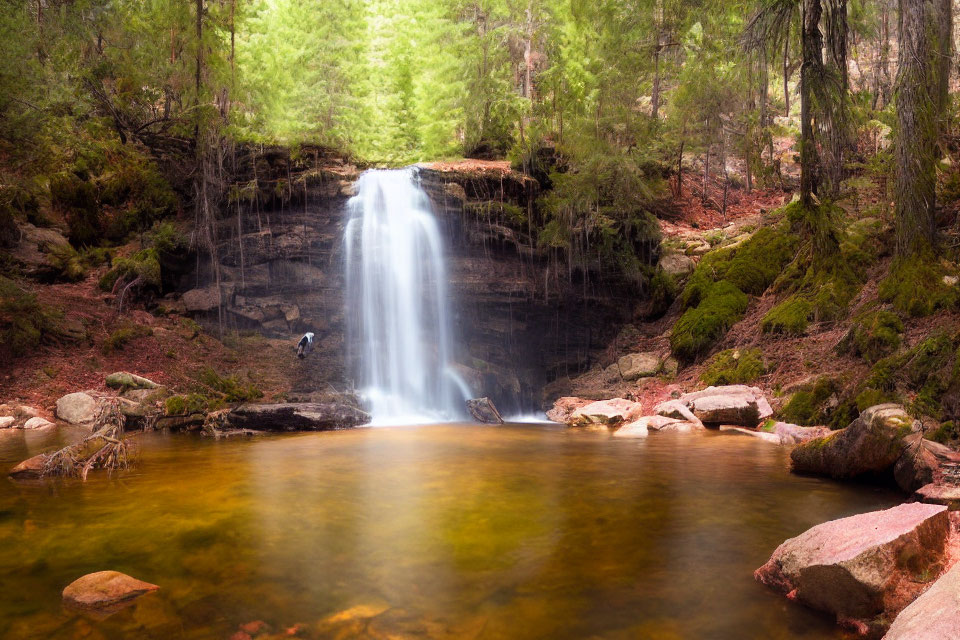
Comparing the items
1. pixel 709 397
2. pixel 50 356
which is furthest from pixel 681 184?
pixel 50 356

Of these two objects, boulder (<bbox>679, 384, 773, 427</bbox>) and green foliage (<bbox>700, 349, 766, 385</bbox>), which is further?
green foliage (<bbox>700, 349, 766, 385</bbox>)

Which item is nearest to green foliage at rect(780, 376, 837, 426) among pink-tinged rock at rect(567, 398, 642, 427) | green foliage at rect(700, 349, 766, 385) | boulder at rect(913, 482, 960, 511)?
green foliage at rect(700, 349, 766, 385)

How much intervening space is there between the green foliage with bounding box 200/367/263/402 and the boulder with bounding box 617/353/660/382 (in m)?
9.89

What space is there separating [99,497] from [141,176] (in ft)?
54.6

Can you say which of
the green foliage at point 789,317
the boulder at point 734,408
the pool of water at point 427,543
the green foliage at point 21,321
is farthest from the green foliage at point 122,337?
the green foliage at point 789,317

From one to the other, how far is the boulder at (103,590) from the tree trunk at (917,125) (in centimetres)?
1145

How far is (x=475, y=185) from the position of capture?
1850cm

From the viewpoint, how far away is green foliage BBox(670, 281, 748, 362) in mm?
15078

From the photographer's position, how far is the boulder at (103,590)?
12.1ft

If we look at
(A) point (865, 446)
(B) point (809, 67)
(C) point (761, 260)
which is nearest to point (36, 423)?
(A) point (865, 446)

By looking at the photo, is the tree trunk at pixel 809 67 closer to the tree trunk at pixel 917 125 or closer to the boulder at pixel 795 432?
the tree trunk at pixel 917 125

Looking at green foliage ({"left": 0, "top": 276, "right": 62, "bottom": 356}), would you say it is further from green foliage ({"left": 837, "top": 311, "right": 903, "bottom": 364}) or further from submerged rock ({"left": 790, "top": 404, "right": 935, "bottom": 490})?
green foliage ({"left": 837, "top": 311, "right": 903, "bottom": 364})

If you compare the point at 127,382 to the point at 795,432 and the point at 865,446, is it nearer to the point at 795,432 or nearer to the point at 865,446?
the point at 795,432

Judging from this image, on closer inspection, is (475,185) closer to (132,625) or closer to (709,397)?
(709,397)
